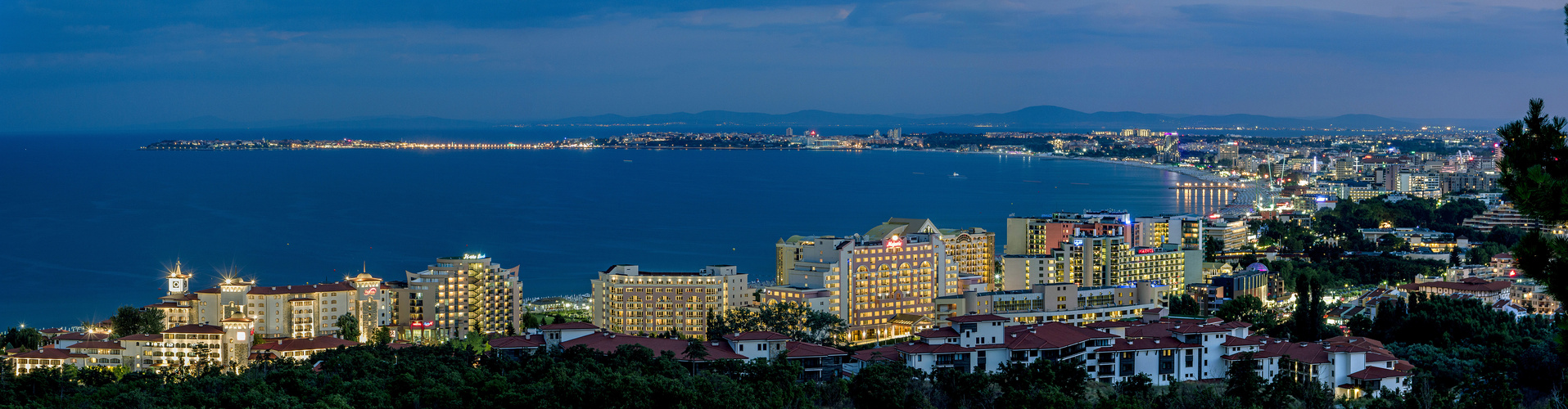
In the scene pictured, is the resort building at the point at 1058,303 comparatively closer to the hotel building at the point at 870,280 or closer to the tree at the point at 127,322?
the hotel building at the point at 870,280

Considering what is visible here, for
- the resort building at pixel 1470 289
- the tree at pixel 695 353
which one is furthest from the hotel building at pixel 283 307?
the resort building at pixel 1470 289

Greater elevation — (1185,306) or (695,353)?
(695,353)

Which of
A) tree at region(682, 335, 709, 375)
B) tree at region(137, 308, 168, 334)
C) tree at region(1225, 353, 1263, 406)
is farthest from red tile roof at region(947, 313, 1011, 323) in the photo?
tree at region(137, 308, 168, 334)

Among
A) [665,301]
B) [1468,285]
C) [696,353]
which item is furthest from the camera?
[1468,285]

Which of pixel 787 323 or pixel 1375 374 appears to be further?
pixel 787 323

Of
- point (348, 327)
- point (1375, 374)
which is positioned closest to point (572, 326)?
point (348, 327)

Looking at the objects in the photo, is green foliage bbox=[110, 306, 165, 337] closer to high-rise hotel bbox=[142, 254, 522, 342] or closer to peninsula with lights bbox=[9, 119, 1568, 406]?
peninsula with lights bbox=[9, 119, 1568, 406]

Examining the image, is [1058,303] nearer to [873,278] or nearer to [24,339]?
[873,278]
